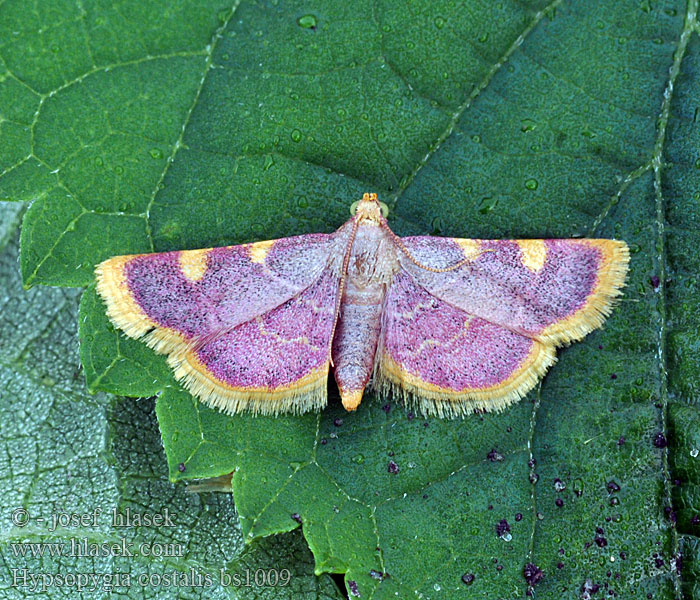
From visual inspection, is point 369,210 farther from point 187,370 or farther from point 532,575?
point 532,575

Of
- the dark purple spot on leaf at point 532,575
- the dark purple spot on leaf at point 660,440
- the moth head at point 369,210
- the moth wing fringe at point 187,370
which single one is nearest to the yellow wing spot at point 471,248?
the moth head at point 369,210

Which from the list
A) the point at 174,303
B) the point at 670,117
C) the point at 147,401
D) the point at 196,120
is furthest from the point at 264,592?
the point at 670,117

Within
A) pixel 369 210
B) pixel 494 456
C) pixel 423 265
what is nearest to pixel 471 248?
pixel 423 265

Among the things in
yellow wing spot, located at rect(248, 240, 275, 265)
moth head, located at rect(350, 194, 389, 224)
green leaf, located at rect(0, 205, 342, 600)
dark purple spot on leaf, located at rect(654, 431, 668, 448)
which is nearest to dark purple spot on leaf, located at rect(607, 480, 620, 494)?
dark purple spot on leaf, located at rect(654, 431, 668, 448)

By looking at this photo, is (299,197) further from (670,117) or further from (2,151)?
(670,117)

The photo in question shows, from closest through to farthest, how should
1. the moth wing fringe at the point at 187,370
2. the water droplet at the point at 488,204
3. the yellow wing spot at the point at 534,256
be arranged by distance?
the moth wing fringe at the point at 187,370, the yellow wing spot at the point at 534,256, the water droplet at the point at 488,204

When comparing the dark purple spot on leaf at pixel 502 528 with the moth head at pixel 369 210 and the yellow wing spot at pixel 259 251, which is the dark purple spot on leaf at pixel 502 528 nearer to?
the moth head at pixel 369 210

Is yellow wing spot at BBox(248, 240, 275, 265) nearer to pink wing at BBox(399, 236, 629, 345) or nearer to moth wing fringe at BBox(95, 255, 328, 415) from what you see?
moth wing fringe at BBox(95, 255, 328, 415)
